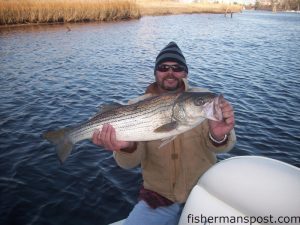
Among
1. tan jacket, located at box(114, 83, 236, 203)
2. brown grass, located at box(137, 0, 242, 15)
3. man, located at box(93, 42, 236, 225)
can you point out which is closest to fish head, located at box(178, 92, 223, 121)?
man, located at box(93, 42, 236, 225)

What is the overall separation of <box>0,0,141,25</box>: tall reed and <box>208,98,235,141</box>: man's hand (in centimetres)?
3241

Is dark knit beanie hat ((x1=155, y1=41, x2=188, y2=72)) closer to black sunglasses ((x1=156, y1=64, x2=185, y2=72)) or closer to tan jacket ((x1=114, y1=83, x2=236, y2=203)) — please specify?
black sunglasses ((x1=156, y1=64, x2=185, y2=72))

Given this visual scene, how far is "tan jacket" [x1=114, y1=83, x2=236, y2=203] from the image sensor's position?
3.84 m

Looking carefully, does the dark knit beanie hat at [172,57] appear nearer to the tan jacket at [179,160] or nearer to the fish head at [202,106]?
the fish head at [202,106]

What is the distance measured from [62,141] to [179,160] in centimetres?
151

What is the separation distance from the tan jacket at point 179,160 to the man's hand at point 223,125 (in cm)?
22

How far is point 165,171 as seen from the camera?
3.90m

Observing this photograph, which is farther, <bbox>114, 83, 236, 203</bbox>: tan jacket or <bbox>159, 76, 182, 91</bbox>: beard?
<bbox>159, 76, 182, 91</bbox>: beard

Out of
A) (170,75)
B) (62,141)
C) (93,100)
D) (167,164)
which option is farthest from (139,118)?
(93,100)

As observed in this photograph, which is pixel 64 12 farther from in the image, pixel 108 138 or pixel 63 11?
pixel 108 138

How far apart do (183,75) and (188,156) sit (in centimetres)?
109

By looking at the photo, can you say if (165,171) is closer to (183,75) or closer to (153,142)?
(153,142)

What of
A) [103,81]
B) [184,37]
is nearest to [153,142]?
[103,81]

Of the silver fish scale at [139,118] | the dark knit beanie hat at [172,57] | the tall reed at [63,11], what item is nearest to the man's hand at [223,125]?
the silver fish scale at [139,118]
